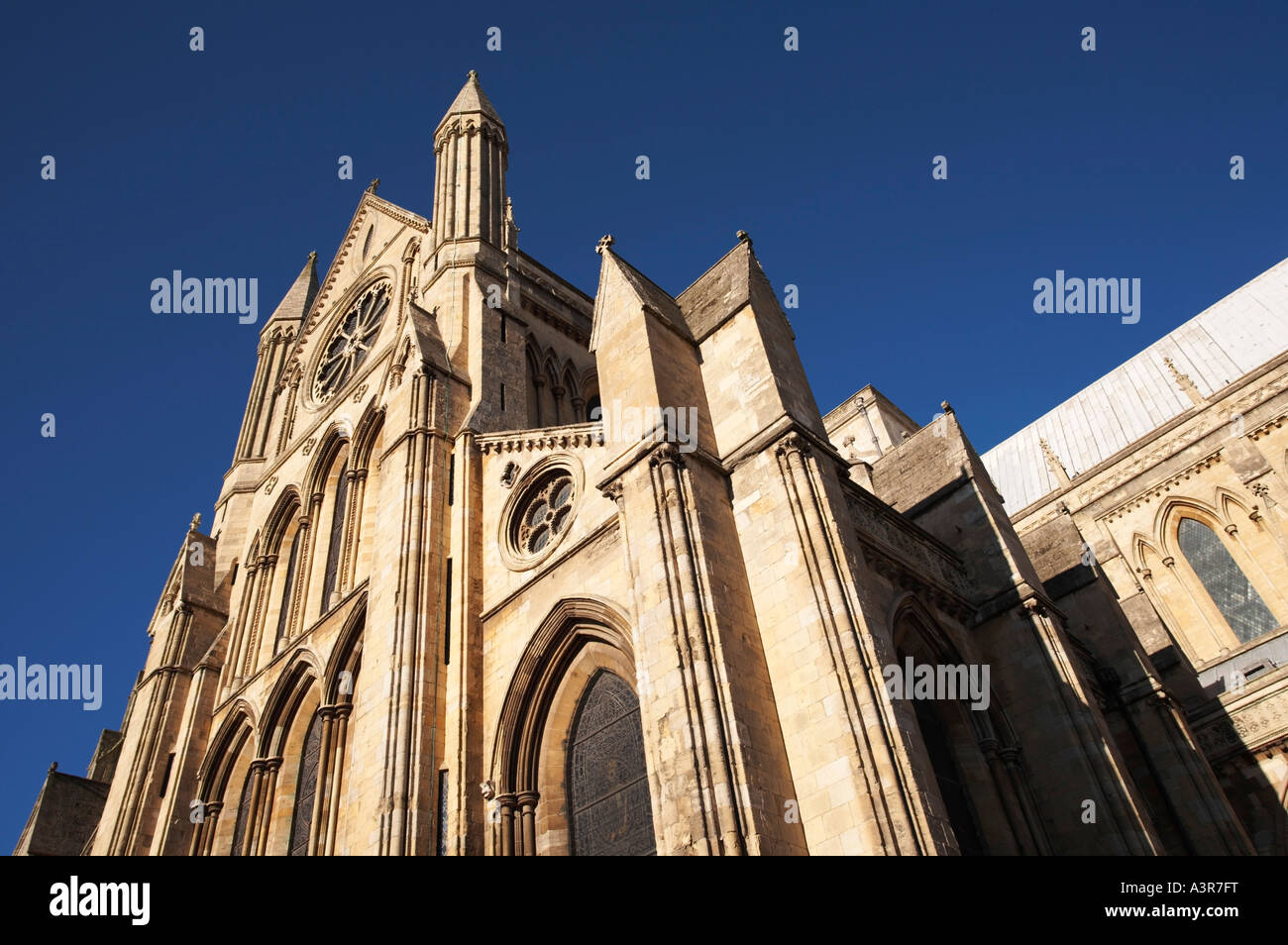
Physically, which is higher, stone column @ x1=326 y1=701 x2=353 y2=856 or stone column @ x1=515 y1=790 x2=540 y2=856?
stone column @ x1=326 y1=701 x2=353 y2=856

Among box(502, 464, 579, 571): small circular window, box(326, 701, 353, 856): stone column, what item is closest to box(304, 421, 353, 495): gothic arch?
box(326, 701, 353, 856): stone column

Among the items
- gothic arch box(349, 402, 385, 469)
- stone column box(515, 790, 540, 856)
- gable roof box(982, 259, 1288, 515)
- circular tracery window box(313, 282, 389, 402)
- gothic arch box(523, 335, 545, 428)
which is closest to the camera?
stone column box(515, 790, 540, 856)

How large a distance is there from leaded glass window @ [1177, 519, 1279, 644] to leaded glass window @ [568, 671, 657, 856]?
19895mm

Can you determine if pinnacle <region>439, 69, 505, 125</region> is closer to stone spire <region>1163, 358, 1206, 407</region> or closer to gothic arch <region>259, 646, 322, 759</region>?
gothic arch <region>259, 646, 322, 759</region>

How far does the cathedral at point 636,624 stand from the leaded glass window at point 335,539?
8cm

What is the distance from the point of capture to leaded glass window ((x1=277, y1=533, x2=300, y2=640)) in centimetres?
1942

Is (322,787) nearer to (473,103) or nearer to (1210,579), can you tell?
(473,103)

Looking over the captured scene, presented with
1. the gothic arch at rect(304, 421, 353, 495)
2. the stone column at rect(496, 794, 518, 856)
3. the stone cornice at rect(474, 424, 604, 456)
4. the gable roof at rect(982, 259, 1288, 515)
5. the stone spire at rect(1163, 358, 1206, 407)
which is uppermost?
the gable roof at rect(982, 259, 1288, 515)

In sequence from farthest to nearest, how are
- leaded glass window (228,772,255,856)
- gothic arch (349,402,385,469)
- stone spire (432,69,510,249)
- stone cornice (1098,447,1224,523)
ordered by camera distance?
stone cornice (1098,447,1224,523) → stone spire (432,69,510,249) → gothic arch (349,402,385,469) → leaded glass window (228,772,255,856)

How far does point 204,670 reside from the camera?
19.9 meters

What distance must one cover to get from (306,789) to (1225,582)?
23446 mm
